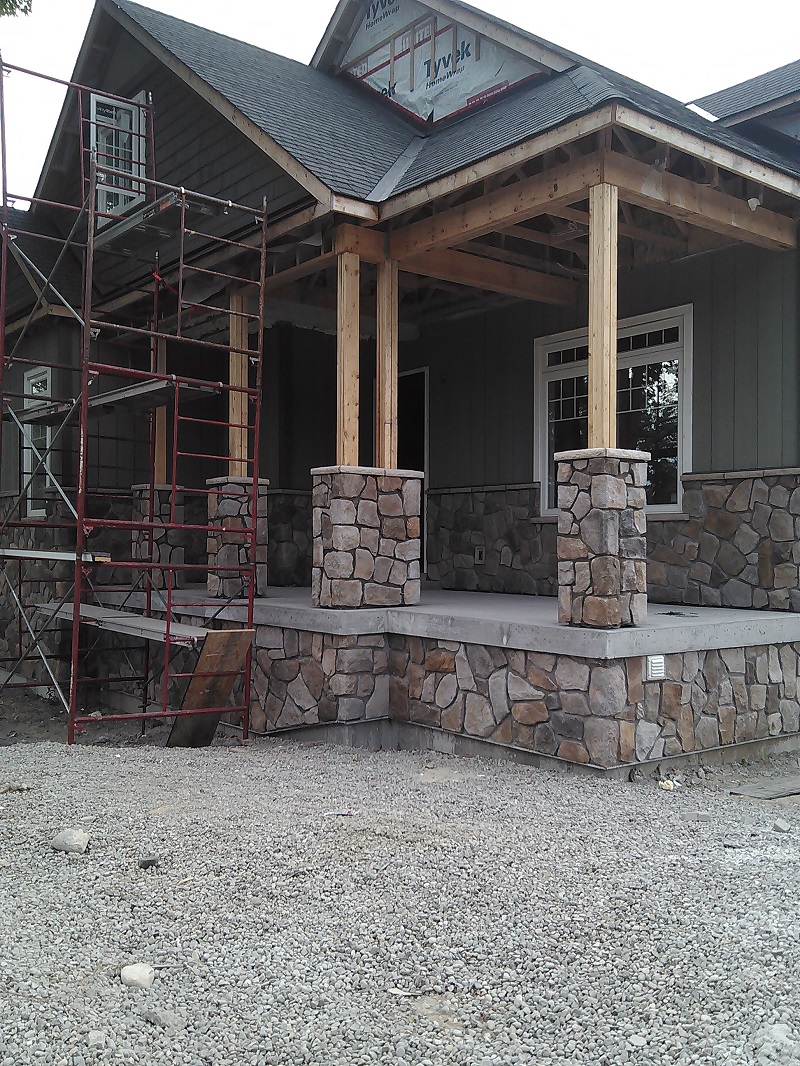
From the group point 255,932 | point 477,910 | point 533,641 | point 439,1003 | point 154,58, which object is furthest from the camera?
point 154,58

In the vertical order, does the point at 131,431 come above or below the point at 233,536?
above

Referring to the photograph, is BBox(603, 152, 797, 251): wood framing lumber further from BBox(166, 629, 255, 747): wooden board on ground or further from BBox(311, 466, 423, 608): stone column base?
BBox(166, 629, 255, 747): wooden board on ground

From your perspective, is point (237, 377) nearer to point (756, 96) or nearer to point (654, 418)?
point (654, 418)

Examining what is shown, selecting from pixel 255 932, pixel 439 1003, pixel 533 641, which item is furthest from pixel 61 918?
pixel 533 641

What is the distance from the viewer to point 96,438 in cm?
1189

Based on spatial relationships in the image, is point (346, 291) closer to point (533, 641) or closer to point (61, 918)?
point (533, 641)

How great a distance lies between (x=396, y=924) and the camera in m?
3.63

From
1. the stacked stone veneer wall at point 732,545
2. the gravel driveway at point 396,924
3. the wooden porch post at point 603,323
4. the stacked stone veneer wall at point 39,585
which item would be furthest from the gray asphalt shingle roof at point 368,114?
the stacked stone veneer wall at point 39,585

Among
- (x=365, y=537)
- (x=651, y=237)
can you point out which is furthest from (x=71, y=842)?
(x=651, y=237)

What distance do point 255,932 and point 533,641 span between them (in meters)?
3.21

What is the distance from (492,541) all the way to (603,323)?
440 centimetres

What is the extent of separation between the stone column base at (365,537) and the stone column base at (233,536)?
139 cm

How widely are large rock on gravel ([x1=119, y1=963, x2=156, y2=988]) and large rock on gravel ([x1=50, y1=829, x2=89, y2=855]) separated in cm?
126

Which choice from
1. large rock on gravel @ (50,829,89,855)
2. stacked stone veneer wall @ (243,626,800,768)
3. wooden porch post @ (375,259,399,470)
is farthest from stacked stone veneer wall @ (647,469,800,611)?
large rock on gravel @ (50,829,89,855)
